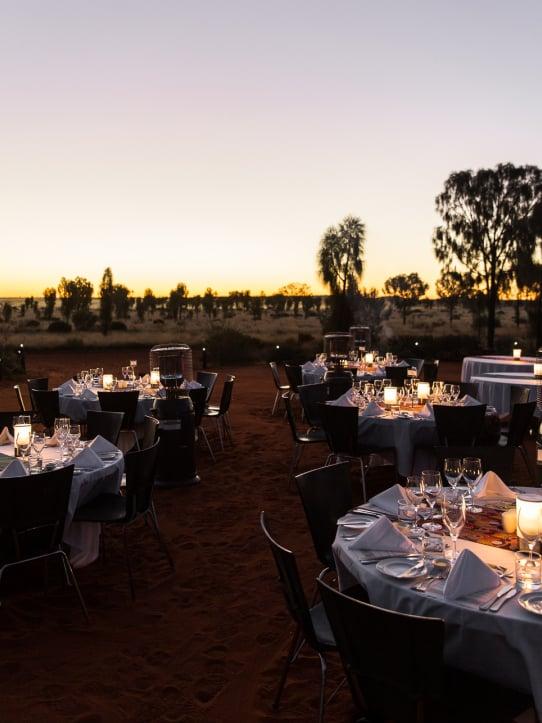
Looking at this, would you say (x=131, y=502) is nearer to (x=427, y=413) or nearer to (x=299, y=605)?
(x=299, y=605)

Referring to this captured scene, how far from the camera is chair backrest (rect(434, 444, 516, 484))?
13.2 feet

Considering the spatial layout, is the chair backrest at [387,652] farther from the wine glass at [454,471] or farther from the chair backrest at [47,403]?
the chair backrest at [47,403]

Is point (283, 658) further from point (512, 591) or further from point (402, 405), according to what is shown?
point (402, 405)

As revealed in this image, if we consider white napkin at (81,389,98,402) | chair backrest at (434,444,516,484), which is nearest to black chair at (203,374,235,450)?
white napkin at (81,389,98,402)

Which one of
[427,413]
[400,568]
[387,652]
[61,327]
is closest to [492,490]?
[400,568]

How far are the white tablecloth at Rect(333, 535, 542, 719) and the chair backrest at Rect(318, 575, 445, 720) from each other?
0.21 meters

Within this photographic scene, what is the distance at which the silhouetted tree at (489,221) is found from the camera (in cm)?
2555

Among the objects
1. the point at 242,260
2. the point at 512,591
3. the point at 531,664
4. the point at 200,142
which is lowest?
the point at 531,664

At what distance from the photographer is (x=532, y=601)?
85.9 inches

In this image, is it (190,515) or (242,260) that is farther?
(242,260)

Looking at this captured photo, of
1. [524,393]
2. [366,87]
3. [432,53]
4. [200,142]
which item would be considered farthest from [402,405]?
[200,142]

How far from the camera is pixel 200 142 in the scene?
54.8ft

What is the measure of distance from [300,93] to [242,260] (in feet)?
53.7

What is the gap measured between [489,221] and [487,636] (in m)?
26.3
